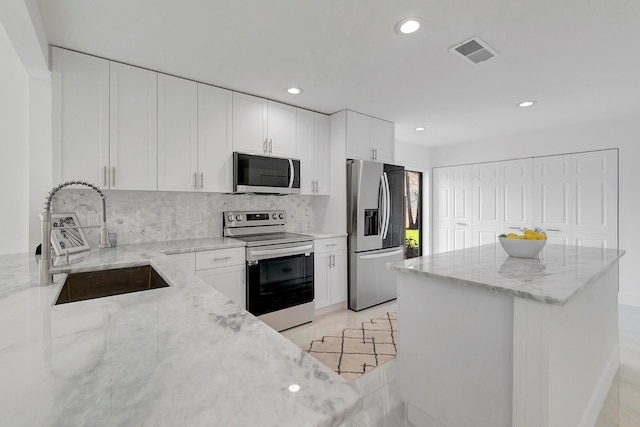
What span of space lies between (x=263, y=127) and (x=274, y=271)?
1.49 meters

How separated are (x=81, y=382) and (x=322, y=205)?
3456mm

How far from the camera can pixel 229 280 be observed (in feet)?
8.94

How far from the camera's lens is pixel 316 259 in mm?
3406

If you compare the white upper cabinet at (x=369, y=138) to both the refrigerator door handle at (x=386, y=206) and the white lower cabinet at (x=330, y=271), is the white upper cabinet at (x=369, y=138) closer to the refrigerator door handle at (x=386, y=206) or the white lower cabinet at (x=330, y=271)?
the refrigerator door handle at (x=386, y=206)

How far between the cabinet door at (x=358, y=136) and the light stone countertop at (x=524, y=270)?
6.14ft

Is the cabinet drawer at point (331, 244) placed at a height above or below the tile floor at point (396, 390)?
above

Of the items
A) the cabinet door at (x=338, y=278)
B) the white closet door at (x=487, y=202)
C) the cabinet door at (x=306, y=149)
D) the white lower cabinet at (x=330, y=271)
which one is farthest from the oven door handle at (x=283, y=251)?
the white closet door at (x=487, y=202)

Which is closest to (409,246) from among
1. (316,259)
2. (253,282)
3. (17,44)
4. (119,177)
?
(316,259)

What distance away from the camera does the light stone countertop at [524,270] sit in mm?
1312

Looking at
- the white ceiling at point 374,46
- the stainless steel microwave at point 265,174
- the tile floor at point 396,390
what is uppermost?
the white ceiling at point 374,46

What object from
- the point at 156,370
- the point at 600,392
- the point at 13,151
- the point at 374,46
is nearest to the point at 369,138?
the point at 374,46

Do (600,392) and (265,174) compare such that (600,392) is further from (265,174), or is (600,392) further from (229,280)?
(265,174)

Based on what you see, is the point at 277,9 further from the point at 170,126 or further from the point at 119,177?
the point at 119,177

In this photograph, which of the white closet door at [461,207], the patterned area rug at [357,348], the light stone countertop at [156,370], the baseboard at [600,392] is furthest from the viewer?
the white closet door at [461,207]
